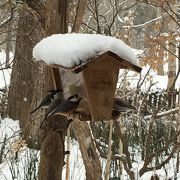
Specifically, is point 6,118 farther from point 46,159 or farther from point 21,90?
point 46,159

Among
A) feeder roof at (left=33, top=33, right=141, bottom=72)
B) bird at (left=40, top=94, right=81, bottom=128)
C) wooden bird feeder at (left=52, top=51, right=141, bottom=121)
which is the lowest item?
bird at (left=40, top=94, right=81, bottom=128)

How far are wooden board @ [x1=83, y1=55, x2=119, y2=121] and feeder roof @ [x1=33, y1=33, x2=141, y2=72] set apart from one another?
2.8 inches

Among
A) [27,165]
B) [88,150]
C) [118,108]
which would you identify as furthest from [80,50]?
[27,165]

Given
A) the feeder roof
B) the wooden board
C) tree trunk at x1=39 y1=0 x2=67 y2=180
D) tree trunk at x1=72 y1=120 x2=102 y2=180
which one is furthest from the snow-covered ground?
the feeder roof

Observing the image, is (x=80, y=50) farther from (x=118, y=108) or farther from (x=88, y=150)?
(x=88, y=150)

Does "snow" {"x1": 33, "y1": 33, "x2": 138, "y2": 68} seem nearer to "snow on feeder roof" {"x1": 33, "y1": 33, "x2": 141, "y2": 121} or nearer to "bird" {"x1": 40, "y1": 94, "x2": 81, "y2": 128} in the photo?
"snow on feeder roof" {"x1": 33, "y1": 33, "x2": 141, "y2": 121}

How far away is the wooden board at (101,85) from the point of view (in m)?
1.71

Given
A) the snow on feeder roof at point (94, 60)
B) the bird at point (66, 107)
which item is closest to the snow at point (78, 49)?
the snow on feeder roof at point (94, 60)

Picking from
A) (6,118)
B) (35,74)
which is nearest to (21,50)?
(35,74)

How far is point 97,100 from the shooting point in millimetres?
1746

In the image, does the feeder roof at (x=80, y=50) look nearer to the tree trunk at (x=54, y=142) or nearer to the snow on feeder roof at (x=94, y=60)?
the snow on feeder roof at (x=94, y=60)

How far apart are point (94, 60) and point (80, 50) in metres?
0.08

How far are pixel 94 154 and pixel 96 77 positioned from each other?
92 cm

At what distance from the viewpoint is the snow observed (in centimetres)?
156
